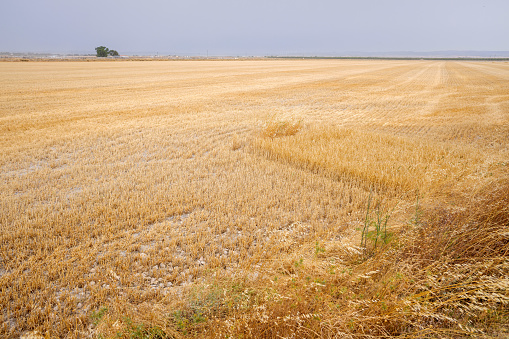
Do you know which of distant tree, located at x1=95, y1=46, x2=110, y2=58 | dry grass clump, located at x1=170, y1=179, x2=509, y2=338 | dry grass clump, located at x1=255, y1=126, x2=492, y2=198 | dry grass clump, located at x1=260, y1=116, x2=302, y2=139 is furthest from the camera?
distant tree, located at x1=95, y1=46, x2=110, y2=58

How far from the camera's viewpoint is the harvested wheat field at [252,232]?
2.84 meters

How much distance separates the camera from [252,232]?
515 centimetres

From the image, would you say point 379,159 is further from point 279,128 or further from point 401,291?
point 401,291

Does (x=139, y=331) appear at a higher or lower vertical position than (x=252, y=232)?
higher

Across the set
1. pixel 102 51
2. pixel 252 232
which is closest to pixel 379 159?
pixel 252 232

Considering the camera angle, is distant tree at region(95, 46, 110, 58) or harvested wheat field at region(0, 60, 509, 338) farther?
distant tree at region(95, 46, 110, 58)

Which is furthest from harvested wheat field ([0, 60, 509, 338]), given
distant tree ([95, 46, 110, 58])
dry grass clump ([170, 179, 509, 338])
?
distant tree ([95, 46, 110, 58])

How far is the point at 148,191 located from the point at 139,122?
847 cm

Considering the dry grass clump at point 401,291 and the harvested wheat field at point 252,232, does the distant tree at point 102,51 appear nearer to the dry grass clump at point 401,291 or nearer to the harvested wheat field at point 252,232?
the harvested wheat field at point 252,232

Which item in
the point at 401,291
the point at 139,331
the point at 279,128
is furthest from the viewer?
the point at 279,128

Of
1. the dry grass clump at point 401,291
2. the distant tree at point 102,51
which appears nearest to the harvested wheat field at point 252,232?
the dry grass clump at point 401,291

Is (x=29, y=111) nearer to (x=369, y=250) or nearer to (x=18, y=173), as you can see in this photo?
(x=18, y=173)

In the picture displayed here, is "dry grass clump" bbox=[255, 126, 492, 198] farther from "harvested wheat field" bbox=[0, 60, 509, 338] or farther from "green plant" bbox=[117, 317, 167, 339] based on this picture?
"green plant" bbox=[117, 317, 167, 339]

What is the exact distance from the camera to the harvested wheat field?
2844 millimetres
